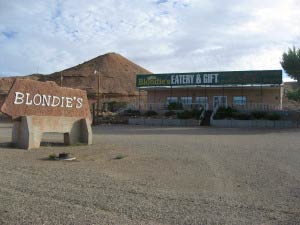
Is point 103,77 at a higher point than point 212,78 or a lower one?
higher

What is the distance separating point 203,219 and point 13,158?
848cm

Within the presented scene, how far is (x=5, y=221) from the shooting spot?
19.6ft

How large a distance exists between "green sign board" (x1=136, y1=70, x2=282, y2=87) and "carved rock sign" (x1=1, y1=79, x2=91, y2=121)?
100 ft

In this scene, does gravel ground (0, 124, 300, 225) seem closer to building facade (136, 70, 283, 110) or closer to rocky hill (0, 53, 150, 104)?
building facade (136, 70, 283, 110)

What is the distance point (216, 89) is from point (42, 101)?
1423 inches

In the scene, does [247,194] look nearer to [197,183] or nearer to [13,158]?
[197,183]

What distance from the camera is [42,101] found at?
1719 cm

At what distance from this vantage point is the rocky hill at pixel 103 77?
95.7m

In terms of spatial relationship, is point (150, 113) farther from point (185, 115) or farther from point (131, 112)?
point (185, 115)

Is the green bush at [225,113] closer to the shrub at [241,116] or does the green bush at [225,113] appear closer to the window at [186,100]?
the shrub at [241,116]

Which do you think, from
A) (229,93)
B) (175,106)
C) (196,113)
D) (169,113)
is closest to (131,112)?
(175,106)

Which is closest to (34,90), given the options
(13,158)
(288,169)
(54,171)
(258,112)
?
(13,158)

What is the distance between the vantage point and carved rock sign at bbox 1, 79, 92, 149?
1609cm

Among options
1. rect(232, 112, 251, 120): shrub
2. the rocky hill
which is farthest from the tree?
the rocky hill
